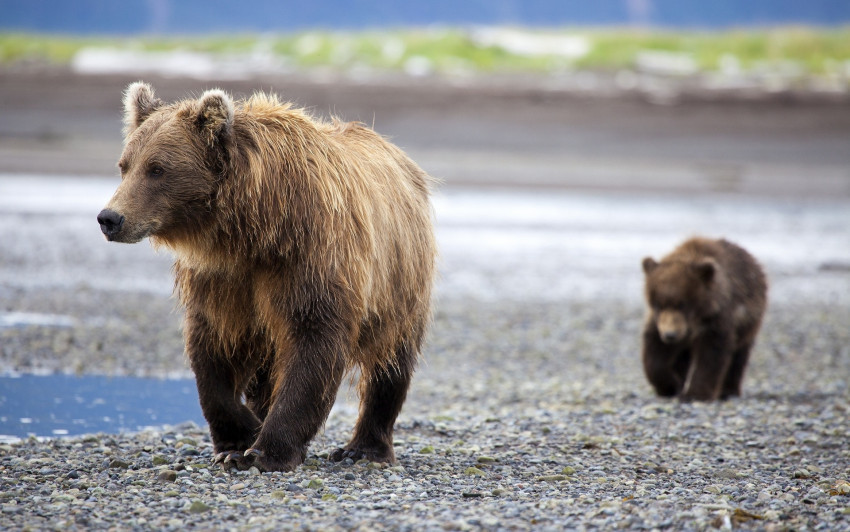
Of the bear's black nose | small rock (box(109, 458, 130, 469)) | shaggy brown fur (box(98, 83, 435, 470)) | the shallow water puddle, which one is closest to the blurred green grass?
the shallow water puddle

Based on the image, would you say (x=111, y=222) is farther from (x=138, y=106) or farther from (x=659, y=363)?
(x=659, y=363)

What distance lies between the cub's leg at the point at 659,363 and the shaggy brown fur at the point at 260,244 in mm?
3644

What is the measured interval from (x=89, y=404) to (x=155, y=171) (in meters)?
2.95

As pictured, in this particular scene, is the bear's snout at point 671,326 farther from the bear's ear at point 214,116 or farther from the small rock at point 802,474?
the bear's ear at point 214,116

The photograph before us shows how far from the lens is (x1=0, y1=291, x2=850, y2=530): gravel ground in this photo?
15.0 ft

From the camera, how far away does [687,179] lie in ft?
79.8

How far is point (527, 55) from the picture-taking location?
4288 centimetres

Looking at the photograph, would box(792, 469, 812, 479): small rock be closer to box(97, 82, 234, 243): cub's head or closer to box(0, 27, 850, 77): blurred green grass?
box(97, 82, 234, 243): cub's head

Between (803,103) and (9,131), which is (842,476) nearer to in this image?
(9,131)

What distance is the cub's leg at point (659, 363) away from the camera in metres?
8.40

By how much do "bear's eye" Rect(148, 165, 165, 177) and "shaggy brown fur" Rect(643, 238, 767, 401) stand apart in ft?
15.5

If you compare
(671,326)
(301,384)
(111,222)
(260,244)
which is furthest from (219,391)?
(671,326)

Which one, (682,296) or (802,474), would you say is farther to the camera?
(682,296)

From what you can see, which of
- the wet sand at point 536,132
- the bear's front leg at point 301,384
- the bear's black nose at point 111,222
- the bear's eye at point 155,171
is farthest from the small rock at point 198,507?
the wet sand at point 536,132
